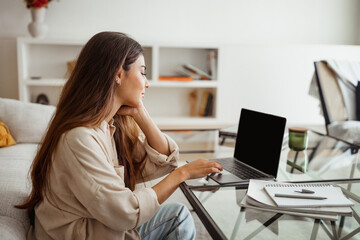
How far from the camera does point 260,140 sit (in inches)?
56.2

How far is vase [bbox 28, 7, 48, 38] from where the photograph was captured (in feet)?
11.0

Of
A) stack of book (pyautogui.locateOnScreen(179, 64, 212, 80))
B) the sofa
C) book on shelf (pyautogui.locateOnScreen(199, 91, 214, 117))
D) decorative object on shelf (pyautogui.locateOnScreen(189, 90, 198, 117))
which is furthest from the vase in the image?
book on shelf (pyautogui.locateOnScreen(199, 91, 214, 117))

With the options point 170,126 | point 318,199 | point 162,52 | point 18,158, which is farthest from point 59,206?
point 162,52

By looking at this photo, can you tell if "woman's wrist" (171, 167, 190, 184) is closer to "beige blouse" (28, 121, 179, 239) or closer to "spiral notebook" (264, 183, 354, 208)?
"beige blouse" (28, 121, 179, 239)

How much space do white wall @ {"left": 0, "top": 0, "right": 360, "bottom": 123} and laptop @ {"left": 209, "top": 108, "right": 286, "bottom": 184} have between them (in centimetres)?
223

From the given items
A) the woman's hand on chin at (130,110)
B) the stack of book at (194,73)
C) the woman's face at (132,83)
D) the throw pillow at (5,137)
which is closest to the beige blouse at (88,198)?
the woman's face at (132,83)

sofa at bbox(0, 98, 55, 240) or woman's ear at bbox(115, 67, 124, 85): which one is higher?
woman's ear at bbox(115, 67, 124, 85)

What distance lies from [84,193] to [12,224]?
426 millimetres

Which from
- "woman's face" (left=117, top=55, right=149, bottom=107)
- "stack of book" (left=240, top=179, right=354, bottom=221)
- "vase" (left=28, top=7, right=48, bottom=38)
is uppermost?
"vase" (left=28, top=7, right=48, bottom=38)

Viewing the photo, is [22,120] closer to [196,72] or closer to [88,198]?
[88,198]

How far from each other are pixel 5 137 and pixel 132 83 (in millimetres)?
1406

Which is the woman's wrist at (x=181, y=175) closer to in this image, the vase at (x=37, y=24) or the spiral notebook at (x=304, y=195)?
the spiral notebook at (x=304, y=195)

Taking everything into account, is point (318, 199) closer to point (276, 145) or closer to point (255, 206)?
point (255, 206)

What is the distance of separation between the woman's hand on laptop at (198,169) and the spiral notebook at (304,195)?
18cm
